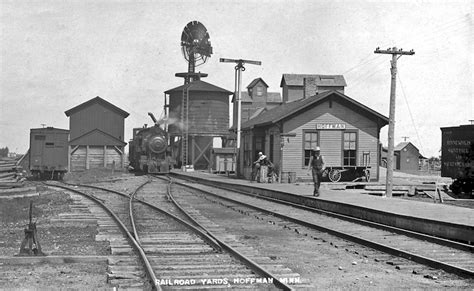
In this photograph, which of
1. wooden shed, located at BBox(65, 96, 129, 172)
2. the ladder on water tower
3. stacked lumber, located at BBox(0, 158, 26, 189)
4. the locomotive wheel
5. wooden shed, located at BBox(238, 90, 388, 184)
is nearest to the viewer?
stacked lumber, located at BBox(0, 158, 26, 189)

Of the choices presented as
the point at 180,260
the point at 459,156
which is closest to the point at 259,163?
the point at 459,156

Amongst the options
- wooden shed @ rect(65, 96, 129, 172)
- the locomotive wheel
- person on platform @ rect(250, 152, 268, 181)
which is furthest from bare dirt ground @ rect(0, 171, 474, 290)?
wooden shed @ rect(65, 96, 129, 172)

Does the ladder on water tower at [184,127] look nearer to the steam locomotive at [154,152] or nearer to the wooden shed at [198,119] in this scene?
the wooden shed at [198,119]

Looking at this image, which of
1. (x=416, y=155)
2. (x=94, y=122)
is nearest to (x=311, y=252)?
(x=94, y=122)

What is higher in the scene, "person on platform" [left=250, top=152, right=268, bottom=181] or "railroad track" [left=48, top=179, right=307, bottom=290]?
"person on platform" [left=250, top=152, right=268, bottom=181]

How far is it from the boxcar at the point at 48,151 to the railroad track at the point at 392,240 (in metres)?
21.2

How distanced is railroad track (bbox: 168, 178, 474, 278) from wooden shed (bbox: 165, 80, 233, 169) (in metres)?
36.3

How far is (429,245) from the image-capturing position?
1008 cm

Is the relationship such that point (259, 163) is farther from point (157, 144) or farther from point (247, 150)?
point (157, 144)

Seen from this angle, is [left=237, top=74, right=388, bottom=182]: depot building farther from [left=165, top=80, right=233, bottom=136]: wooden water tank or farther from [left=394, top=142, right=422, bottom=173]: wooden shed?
[left=394, top=142, right=422, bottom=173]: wooden shed

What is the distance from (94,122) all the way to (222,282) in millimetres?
48797

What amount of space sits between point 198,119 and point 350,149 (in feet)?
85.8

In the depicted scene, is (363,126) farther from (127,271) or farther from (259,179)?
(127,271)

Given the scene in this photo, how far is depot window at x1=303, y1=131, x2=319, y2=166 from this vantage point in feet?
98.5
